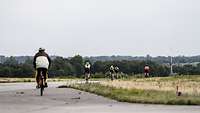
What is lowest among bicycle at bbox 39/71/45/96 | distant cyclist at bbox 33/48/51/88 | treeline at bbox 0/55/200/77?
bicycle at bbox 39/71/45/96

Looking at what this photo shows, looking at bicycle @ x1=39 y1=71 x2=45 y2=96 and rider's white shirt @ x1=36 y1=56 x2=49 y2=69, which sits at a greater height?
rider's white shirt @ x1=36 y1=56 x2=49 y2=69

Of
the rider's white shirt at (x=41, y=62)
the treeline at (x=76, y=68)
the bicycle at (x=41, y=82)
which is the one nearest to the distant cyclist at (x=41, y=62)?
the rider's white shirt at (x=41, y=62)

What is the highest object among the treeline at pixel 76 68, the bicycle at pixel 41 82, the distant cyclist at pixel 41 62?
the treeline at pixel 76 68

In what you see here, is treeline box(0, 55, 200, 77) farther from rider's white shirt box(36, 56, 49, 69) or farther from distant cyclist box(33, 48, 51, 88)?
rider's white shirt box(36, 56, 49, 69)

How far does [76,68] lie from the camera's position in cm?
8375

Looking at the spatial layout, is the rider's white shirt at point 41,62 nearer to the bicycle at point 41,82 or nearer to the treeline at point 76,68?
the bicycle at point 41,82

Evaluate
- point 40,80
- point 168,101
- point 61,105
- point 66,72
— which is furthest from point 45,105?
point 66,72

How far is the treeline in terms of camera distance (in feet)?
241

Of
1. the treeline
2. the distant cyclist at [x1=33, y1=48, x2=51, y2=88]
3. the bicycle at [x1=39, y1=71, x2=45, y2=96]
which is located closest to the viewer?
the bicycle at [x1=39, y1=71, x2=45, y2=96]

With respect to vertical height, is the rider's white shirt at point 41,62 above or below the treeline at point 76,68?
below

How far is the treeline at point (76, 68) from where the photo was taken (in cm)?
7344

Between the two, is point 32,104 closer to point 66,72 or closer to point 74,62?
point 66,72

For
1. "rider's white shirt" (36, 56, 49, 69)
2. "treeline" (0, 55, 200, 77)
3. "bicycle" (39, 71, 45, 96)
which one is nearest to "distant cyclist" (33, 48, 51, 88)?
"rider's white shirt" (36, 56, 49, 69)

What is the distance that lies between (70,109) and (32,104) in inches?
73.4
